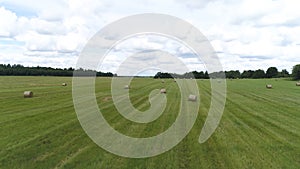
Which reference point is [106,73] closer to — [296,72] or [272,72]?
[296,72]

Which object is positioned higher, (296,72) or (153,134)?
(296,72)

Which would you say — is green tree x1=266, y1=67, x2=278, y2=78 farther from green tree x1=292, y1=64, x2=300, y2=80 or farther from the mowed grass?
the mowed grass

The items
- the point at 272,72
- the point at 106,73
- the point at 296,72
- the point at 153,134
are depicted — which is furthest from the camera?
the point at 272,72

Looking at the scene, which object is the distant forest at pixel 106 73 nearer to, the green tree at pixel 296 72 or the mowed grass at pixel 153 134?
the green tree at pixel 296 72

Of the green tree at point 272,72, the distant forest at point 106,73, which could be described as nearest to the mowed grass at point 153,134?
the distant forest at point 106,73

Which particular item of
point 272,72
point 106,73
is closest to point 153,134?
point 106,73

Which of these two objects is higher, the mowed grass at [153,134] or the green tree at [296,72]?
→ the green tree at [296,72]

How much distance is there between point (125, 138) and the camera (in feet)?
A: 32.9

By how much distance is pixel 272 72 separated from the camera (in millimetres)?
122375

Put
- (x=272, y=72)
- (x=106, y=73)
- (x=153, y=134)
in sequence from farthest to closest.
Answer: (x=272, y=72) → (x=106, y=73) → (x=153, y=134)

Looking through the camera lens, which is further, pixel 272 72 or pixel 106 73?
pixel 272 72

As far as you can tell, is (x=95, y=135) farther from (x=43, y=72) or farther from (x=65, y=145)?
(x=43, y=72)

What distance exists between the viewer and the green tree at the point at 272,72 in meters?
121

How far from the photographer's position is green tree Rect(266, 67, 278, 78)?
398 feet
